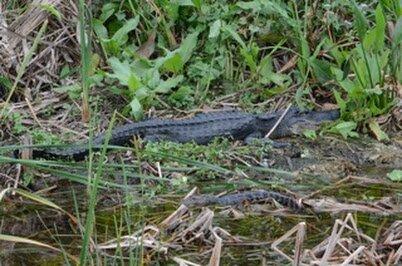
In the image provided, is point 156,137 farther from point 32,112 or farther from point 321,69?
point 321,69

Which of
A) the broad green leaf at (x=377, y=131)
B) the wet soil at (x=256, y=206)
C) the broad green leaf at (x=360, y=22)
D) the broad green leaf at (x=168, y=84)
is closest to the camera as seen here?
the wet soil at (x=256, y=206)

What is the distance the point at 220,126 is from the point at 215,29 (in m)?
0.86

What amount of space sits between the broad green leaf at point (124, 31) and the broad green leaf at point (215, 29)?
21.2 inches

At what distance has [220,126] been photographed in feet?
20.4

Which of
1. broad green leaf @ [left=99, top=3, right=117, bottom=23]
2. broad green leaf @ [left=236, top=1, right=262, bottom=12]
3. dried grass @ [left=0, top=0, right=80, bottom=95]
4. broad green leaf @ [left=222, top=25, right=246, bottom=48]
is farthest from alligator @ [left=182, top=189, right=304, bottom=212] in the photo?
broad green leaf @ [left=99, top=3, right=117, bottom=23]

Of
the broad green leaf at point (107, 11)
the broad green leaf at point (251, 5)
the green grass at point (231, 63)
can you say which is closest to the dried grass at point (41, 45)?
the green grass at point (231, 63)

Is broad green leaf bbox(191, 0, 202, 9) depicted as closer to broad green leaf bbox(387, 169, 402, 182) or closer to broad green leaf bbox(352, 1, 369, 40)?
broad green leaf bbox(352, 1, 369, 40)

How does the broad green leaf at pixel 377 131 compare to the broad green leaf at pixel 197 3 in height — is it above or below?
below

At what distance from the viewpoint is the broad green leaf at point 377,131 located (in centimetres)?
596

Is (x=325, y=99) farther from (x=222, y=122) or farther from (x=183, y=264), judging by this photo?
(x=183, y=264)

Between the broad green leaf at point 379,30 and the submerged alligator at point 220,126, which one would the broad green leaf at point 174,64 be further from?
the broad green leaf at point 379,30

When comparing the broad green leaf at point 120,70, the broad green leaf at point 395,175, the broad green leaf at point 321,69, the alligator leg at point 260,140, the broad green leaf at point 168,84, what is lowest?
the alligator leg at point 260,140

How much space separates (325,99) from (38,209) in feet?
8.25

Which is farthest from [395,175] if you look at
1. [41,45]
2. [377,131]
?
[41,45]
